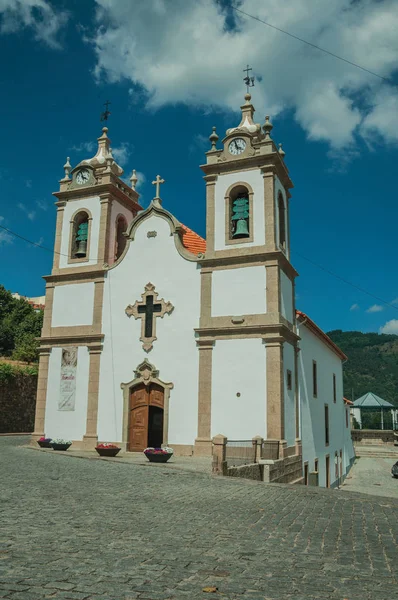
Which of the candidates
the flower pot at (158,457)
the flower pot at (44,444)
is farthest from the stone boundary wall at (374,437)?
the flower pot at (158,457)

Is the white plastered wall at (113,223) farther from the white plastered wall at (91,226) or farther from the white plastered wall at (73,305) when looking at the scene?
the white plastered wall at (73,305)

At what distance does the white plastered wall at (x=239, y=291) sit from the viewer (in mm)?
19750

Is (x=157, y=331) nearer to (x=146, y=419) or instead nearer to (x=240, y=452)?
(x=146, y=419)

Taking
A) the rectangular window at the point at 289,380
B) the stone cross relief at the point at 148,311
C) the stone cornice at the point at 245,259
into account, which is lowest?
the rectangular window at the point at 289,380

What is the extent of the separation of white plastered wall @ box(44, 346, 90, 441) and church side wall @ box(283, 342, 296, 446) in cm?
815

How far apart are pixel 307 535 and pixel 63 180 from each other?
21.5 meters

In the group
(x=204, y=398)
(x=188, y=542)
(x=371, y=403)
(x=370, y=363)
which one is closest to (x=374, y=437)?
(x=371, y=403)

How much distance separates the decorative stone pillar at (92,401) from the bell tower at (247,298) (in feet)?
15.0

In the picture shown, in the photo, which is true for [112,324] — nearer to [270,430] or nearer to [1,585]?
[270,430]

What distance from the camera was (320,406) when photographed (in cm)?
2625

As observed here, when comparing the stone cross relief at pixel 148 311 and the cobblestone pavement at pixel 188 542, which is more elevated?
the stone cross relief at pixel 148 311

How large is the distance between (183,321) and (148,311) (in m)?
1.69

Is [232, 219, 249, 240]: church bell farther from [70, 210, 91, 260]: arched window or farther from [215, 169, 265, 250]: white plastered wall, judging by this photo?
[70, 210, 91, 260]: arched window

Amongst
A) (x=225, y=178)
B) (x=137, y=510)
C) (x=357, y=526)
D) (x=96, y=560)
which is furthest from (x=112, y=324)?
(x=96, y=560)
